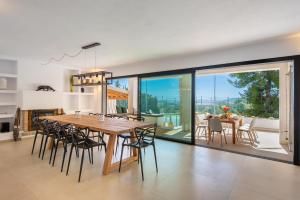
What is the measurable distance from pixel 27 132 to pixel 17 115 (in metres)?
0.68

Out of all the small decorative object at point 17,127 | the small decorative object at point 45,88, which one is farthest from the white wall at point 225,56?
the small decorative object at point 17,127

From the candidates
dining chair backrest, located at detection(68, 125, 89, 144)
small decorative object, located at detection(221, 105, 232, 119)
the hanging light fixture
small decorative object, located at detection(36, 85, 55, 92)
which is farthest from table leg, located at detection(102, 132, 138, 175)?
small decorative object, located at detection(36, 85, 55, 92)

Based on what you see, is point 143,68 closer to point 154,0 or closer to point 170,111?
point 170,111

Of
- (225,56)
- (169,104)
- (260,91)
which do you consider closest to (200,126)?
(169,104)

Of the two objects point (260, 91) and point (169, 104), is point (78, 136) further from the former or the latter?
point (260, 91)

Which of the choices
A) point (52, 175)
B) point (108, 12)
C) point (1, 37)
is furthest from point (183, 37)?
point (1, 37)

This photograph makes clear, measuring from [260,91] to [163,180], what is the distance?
730cm

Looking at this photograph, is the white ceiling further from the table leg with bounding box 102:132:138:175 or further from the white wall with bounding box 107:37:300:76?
the table leg with bounding box 102:132:138:175

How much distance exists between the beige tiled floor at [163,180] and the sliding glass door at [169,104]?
1.57 meters

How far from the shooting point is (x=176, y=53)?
508 cm

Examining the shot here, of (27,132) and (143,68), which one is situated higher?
(143,68)

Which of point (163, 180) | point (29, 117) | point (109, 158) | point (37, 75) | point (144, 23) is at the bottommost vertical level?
point (163, 180)

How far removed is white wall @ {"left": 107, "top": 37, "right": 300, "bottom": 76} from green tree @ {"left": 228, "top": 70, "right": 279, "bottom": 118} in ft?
14.6

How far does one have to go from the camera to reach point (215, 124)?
5480 millimetres
